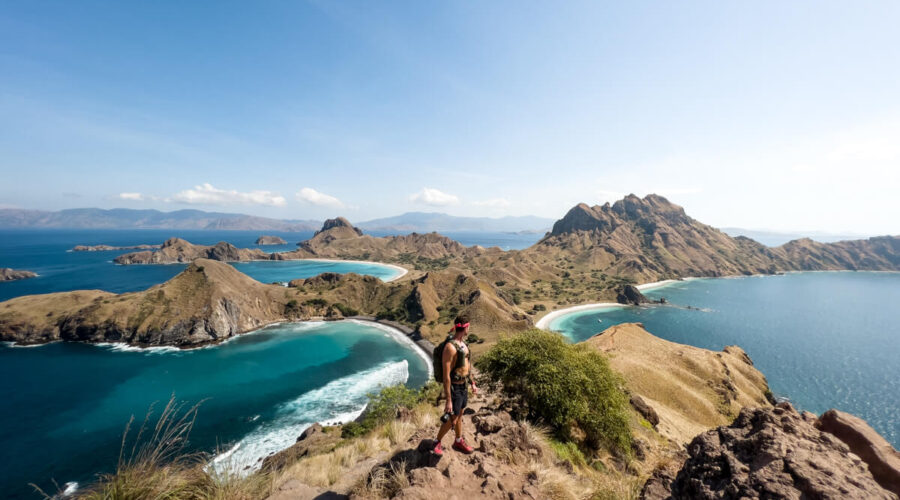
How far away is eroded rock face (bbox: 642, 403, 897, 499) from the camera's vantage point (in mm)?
6453

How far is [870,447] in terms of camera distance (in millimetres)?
9016

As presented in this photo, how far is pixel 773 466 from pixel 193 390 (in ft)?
246

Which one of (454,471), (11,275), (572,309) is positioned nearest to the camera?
(454,471)

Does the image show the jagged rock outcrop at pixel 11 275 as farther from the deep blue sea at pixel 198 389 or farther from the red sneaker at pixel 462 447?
the red sneaker at pixel 462 447

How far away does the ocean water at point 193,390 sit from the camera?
39.5 meters

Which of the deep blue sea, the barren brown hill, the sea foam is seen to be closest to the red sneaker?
the deep blue sea

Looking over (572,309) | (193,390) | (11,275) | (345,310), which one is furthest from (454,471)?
Result: (11,275)

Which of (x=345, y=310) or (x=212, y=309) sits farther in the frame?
(x=345, y=310)

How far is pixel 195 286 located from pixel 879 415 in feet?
479

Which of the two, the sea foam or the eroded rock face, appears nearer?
the eroded rock face

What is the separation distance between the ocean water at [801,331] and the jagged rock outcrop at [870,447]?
66763 millimetres

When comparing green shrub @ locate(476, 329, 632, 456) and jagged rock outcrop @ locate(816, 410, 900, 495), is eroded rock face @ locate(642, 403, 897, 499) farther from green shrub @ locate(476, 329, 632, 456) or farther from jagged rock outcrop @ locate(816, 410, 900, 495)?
green shrub @ locate(476, 329, 632, 456)

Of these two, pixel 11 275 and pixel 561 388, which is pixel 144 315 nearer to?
pixel 561 388

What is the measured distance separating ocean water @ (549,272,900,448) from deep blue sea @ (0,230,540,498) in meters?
60.3
